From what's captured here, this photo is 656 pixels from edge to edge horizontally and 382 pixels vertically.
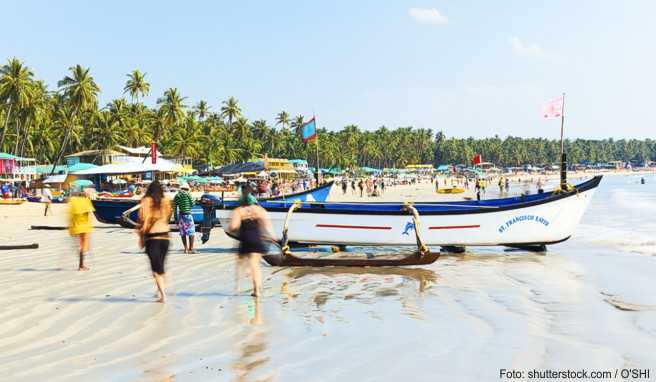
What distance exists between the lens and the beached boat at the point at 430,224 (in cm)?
1362

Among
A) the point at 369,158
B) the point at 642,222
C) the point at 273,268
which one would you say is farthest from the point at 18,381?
the point at 369,158

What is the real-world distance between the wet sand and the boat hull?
122 cm

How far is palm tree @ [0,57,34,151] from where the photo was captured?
211 ft

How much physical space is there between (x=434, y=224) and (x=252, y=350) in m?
8.39

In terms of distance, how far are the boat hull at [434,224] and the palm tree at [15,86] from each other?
59.1 metres

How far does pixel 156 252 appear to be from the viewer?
8.38 meters

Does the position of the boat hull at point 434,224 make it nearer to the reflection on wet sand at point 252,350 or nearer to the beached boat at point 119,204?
the reflection on wet sand at point 252,350

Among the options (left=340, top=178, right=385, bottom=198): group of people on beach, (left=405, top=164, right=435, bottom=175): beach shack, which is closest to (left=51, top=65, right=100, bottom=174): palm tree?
(left=340, top=178, right=385, bottom=198): group of people on beach

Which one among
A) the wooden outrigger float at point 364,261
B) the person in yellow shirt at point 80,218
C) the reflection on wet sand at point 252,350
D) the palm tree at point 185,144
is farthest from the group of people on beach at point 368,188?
the reflection on wet sand at point 252,350

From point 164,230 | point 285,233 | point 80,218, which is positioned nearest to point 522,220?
point 285,233

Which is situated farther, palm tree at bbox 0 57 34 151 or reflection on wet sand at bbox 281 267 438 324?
palm tree at bbox 0 57 34 151

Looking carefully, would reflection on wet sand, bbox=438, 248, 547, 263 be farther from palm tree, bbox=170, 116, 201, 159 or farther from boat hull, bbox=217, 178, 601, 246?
palm tree, bbox=170, 116, 201, 159

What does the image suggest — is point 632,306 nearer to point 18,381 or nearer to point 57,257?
point 18,381

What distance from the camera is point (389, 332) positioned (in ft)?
23.1
